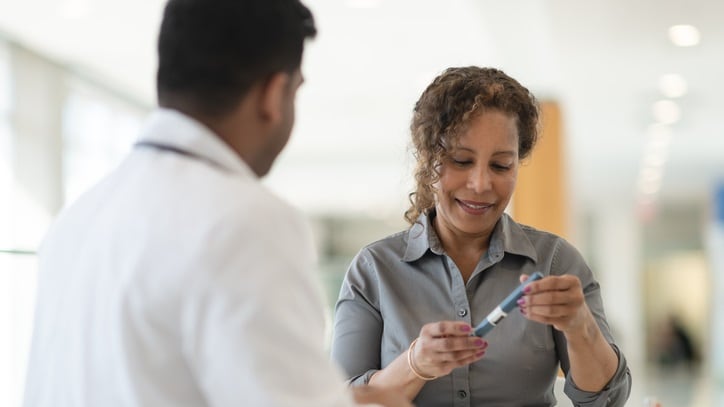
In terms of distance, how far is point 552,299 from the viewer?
5.36 feet

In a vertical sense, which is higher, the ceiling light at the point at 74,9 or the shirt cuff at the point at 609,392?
the ceiling light at the point at 74,9

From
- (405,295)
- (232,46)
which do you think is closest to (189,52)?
(232,46)

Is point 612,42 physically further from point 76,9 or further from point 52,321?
point 52,321

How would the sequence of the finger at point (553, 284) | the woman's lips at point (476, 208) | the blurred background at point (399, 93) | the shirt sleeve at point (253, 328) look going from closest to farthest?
the shirt sleeve at point (253, 328) < the finger at point (553, 284) < the woman's lips at point (476, 208) < the blurred background at point (399, 93)

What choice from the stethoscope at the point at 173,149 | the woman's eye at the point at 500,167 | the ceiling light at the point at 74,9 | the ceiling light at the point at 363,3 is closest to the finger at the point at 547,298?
the woman's eye at the point at 500,167

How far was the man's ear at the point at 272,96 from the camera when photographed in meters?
1.21

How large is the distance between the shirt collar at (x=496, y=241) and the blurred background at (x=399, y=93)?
255 millimetres

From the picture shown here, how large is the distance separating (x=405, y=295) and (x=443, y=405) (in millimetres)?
256

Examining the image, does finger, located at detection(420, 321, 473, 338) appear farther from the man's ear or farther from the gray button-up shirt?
the man's ear

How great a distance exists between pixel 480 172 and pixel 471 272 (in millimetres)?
249

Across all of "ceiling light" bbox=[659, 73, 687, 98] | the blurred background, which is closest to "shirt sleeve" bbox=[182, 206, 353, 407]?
the blurred background

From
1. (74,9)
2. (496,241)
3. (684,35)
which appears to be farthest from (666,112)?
(496,241)

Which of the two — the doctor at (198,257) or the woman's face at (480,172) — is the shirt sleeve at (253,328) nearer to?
the doctor at (198,257)

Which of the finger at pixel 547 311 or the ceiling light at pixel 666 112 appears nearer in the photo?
the finger at pixel 547 311
